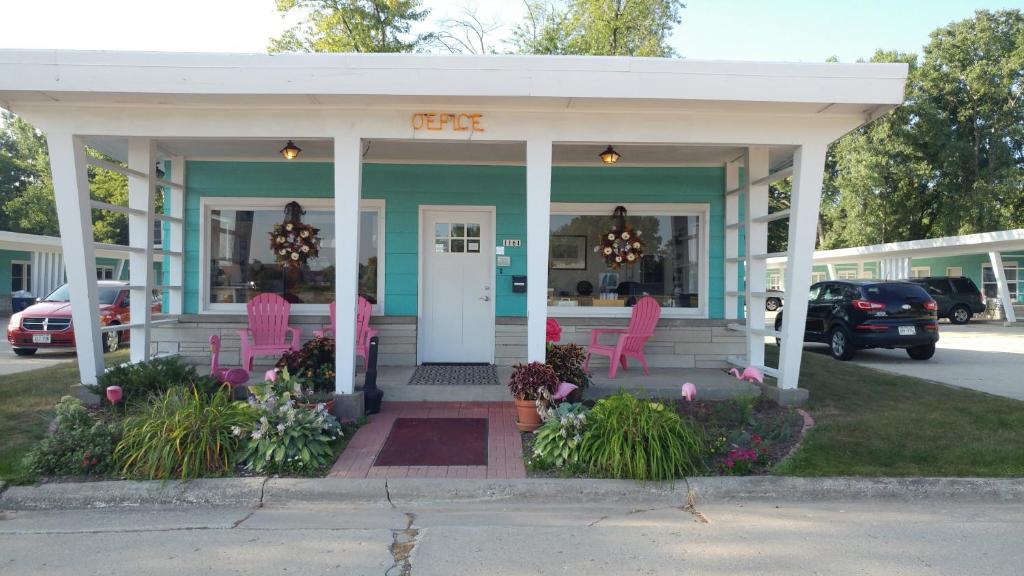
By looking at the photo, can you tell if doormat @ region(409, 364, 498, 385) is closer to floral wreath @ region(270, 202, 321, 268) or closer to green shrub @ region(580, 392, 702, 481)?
floral wreath @ region(270, 202, 321, 268)

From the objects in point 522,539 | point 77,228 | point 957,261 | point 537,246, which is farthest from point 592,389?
point 957,261

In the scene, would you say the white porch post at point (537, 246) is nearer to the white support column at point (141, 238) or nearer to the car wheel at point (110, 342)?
the white support column at point (141, 238)

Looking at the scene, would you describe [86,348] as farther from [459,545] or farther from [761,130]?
[761,130]

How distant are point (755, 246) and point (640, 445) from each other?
148 inches

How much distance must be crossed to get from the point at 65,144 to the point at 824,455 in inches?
297

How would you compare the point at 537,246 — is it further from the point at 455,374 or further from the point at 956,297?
the point at 956,297

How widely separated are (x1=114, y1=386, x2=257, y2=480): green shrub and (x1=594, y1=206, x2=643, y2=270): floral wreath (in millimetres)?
5133

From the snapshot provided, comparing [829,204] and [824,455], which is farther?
[829,204]

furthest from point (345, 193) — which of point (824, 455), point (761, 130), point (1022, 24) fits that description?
point (1022, 24)

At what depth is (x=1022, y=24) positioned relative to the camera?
26.7m

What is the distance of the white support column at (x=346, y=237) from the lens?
6.36 m

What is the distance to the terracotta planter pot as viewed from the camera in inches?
240

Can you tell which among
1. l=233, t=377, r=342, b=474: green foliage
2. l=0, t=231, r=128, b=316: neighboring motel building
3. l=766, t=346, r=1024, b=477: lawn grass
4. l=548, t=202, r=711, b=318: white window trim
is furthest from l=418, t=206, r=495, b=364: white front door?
l=0, t=231, r=128, b=316: neighboring motel building

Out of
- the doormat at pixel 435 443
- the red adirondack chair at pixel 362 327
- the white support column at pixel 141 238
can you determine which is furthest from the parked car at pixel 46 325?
the doormat at pixel 435 443
